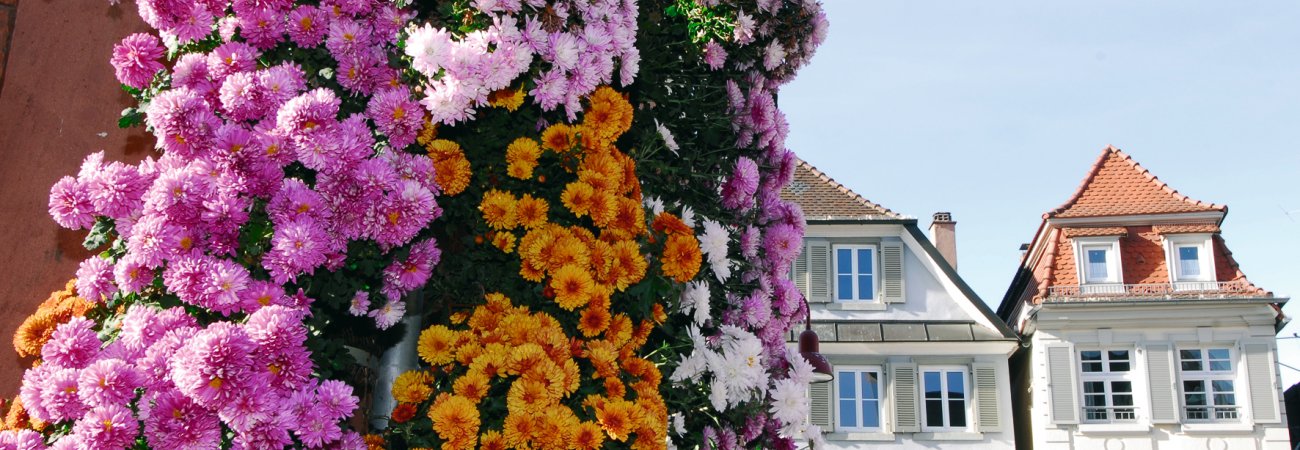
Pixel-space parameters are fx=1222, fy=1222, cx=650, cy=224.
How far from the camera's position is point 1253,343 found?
816 inches

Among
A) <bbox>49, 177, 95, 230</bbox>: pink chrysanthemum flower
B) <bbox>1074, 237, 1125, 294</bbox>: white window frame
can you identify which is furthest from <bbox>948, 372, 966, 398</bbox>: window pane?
<bbox>49, 177, 95, 230</bbox>: pink chrysanthemum flower

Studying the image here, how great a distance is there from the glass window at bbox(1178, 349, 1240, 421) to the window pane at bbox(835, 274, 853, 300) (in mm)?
5677

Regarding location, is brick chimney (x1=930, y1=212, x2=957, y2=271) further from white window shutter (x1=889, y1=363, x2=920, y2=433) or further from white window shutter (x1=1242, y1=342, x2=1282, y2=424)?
white window shutter (x1=1242, y1=342, x2=1282, y2=424)

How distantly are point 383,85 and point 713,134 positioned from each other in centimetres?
139

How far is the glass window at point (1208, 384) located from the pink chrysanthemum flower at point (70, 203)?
20.6m

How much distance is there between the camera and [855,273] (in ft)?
70.0

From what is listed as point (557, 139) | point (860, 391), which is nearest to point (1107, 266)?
point (860, 391)

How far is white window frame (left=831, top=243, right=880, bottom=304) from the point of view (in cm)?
2122

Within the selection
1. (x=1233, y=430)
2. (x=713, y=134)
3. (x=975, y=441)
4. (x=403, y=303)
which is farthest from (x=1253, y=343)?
(x=403, y=303)

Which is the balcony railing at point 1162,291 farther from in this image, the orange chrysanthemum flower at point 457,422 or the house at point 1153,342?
the orange chrysanthemum flower at point 457,422

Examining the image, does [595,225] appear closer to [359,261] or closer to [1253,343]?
[359,261]

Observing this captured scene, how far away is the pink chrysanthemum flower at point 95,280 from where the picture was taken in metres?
3.34

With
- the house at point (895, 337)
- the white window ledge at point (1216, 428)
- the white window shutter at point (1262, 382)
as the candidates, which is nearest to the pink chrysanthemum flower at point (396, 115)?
the house at point (895, 337)

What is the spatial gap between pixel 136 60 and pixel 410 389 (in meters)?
1.27
